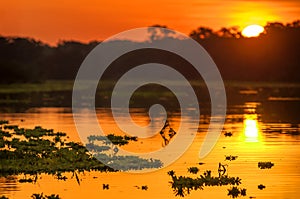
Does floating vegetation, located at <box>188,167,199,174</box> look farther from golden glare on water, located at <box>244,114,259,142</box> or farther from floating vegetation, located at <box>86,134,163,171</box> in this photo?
golden glare on water, located at <box>244,114,259,142</box>

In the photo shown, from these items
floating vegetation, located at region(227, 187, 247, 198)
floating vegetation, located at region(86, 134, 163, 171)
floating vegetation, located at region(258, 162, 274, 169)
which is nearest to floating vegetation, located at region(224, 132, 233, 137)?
floating vegetation, located at region(86, 134, 163, 171)

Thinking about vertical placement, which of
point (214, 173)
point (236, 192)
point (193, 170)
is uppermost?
point (193, 170)

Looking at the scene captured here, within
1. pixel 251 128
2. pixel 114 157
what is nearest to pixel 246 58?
pixel 251 128

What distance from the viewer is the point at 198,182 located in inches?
1048

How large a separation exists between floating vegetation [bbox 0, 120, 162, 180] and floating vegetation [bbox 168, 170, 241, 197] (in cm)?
394

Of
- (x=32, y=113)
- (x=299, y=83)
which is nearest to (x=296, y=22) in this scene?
(x=299, y=83)

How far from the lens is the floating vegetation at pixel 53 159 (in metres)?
29.7

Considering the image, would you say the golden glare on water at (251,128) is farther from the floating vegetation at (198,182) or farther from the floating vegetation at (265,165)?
the floating vegetation at (198,182)

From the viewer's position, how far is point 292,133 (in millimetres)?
45812

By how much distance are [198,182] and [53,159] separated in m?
7.66

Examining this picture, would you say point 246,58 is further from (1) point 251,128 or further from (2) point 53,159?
(2) point 53,159

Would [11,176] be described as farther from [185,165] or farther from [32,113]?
[32,113]

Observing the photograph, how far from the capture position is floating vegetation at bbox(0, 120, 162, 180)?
29703 millimetres

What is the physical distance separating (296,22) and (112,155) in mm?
158435
